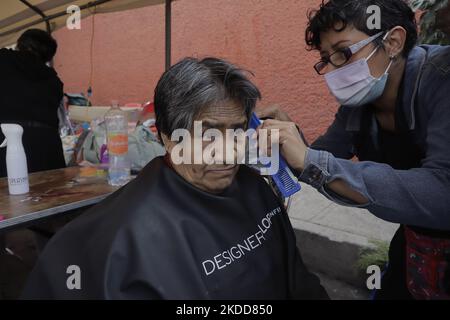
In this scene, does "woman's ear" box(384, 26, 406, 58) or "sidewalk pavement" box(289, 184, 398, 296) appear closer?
"woman's ear" box(384, 26, 406, 58)

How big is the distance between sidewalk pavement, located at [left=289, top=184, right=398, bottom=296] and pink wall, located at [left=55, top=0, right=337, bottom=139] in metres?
1.40

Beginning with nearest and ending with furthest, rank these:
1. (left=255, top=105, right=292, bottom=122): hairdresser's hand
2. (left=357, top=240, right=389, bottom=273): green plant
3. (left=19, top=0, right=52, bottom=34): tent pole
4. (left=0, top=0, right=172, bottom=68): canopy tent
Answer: (left=255, top=105, right=292, bottom=122): hairdresser's hand < (left=357, top=240, right=389, bottom=273): green plant < (left=0, top=0, right=172, bottom=68): canopy tent < (left=19, top=0, right=52, bottom=34): tent pole

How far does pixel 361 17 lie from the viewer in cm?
115

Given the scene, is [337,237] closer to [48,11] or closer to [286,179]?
[286,179]

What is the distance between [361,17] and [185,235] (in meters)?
0.97

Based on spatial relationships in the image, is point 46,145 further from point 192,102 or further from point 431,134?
point 431,134

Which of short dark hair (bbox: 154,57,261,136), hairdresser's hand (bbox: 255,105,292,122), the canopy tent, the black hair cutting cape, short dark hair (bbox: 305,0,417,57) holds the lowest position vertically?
the black hair cutting cape

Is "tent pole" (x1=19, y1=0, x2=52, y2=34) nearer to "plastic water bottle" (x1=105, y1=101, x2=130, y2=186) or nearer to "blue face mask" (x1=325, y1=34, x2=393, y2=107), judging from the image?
"plastic water bottle" (x1=105, y1=101, x2=130, y2=186)

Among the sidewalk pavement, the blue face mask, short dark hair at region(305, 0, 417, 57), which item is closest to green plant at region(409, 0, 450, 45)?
short dark hair at region(305, 0, 417, 57)

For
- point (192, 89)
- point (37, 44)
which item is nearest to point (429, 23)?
point (192, 89)

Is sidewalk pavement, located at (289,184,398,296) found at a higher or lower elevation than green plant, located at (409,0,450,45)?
lower

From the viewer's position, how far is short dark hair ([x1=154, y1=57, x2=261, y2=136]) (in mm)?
1147

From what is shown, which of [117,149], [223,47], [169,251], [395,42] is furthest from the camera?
[223,47]
